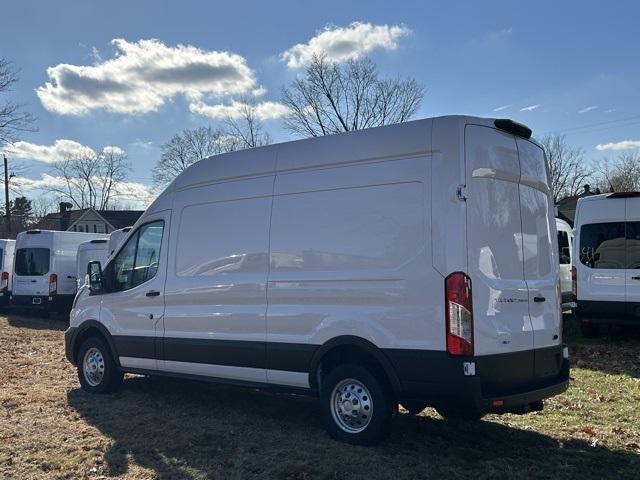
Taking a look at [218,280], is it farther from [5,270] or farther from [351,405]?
[5,270]

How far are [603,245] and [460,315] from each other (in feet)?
25.3

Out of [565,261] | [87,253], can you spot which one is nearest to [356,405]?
[565,261]

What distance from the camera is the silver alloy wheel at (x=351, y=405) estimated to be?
5402mm

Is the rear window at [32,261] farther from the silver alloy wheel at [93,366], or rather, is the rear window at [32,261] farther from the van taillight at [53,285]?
the silver alloy wheel at [93,366]

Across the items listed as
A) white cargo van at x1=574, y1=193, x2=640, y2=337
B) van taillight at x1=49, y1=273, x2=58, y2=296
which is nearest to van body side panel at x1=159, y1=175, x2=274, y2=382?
white cargo van at x1=574, y1=193, x2=640, y2=337

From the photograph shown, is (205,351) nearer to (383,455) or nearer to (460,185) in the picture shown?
(383,455)

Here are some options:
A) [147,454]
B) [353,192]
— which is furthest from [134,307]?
[353,192]

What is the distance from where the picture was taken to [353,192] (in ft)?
18.3

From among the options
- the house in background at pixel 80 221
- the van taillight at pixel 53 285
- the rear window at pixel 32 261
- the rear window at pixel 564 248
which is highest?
the house in background at pixel 80 221

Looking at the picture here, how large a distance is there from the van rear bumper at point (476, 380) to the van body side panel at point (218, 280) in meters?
1.73

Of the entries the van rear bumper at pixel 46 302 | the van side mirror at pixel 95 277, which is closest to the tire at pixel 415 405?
the van side mirror at pixel 95 277

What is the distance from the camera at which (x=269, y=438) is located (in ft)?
18.9

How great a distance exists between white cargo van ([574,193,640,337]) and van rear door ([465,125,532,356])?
659 centimetres

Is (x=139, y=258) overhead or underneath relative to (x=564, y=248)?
underneath
